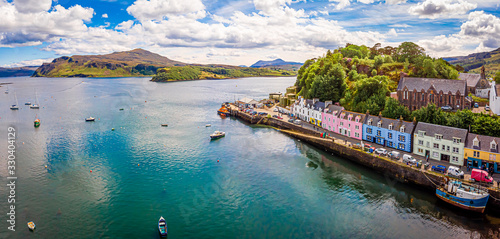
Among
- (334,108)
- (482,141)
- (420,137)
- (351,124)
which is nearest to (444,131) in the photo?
(420,137)

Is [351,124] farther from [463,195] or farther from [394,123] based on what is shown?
[463,195]

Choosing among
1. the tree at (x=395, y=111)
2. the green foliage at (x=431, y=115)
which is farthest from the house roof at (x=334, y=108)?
the green foliage at (x=431, y=115)

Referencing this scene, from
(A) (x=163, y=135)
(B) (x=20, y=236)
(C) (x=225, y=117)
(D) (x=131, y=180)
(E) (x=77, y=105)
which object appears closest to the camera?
(B) (x=20, y=236)

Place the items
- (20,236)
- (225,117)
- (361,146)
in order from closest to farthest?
(20,236) < (361,146) < (225,117)

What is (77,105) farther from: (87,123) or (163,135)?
(163,135)

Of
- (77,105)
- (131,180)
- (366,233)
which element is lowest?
(366,233)

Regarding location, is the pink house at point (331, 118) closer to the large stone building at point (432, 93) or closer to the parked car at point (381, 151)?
the large stone building at point (432, 93)

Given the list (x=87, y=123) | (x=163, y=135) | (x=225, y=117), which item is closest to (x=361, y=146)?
(x=163, y=135)
